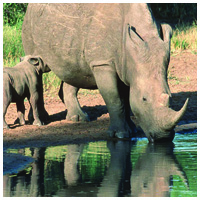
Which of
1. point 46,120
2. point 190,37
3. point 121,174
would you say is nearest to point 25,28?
point 46,120

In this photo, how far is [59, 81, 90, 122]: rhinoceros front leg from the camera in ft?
33.6

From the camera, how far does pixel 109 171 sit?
611 cm

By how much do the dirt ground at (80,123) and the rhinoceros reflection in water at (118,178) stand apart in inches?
37.9

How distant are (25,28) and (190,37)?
7355mm

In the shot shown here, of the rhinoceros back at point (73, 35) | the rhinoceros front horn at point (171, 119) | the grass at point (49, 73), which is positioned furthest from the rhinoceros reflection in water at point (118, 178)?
the grass at point (49, 73)

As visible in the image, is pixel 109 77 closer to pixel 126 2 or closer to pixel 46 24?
pixel 126 2

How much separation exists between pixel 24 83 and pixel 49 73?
4072mm

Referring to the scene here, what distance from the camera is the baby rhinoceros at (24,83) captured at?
363 inches

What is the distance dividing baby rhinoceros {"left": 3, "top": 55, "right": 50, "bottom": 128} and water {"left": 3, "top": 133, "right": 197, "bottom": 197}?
1.92m

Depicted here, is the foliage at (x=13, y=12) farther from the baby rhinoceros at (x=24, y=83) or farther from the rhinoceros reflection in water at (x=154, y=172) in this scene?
the rhinoceros reflection in water at (x=154, y=172)

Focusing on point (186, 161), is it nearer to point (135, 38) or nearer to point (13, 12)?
point (135, 38)

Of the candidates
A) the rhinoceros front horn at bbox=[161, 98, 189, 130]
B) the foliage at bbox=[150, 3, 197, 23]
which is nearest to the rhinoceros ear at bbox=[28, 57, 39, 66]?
the rhinoceros front horn at bbox=[161, 98, 189, 130]

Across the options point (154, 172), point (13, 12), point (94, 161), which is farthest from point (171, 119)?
point (13, 12)

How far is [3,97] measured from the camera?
29.9ft
